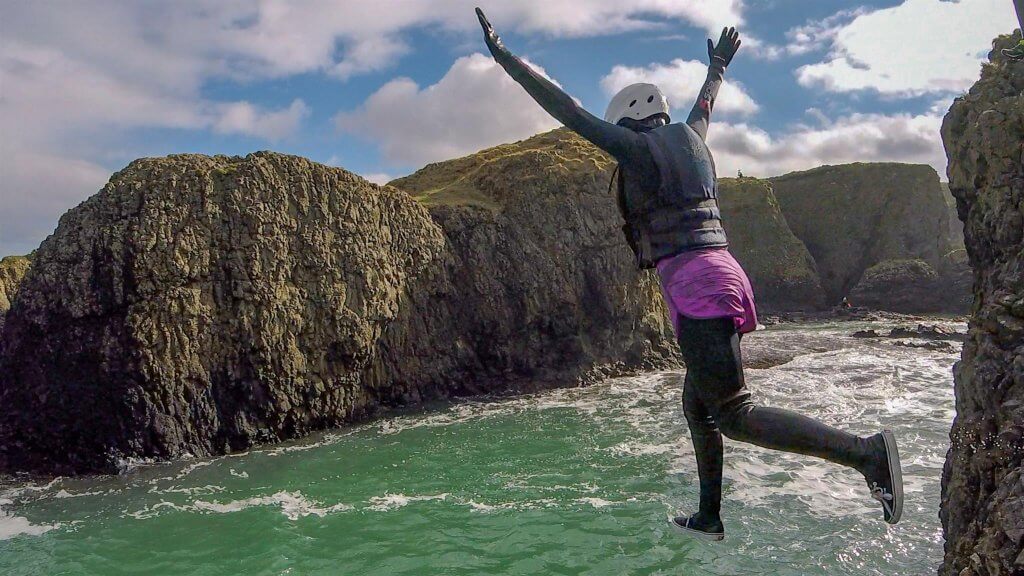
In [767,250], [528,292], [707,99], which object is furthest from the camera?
[767,250]

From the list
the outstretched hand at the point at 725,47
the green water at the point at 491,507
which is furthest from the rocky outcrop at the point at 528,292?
the outstretched hand at the point at 725,47

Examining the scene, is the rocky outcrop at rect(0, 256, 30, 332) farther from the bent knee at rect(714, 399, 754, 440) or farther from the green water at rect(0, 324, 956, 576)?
the bent knee at rect(714, 399, 754, 440)

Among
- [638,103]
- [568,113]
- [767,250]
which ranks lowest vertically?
[568,113]

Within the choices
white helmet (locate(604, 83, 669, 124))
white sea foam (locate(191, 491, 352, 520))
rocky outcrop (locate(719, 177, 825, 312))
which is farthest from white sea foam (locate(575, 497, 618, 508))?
rocky outcrop (locate(719, 177, 825, 312))

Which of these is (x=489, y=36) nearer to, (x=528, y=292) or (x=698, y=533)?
(x=698, y=533)

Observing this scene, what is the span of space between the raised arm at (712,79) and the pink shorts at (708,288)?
1107 mm

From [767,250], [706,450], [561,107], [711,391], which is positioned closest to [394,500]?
[706,450]

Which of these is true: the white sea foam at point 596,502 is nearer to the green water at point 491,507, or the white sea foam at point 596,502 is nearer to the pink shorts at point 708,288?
the green water at point 491,507

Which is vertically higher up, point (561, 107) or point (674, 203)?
A: point (561, 107)

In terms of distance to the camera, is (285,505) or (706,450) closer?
(706,450)

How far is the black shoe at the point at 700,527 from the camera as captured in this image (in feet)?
11.4

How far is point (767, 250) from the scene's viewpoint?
2088 inches

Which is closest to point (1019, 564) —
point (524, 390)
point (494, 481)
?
point (494, 481)

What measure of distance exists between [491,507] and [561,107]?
674cm
